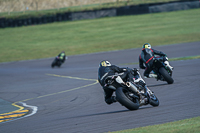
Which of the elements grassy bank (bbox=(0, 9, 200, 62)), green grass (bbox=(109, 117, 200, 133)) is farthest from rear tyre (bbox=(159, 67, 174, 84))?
grassy bank (bbox=(0, 9, 200, 62))

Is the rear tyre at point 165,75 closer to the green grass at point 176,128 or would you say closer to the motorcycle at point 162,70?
the motorcycle at point 162,70

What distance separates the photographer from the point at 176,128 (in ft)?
20.9

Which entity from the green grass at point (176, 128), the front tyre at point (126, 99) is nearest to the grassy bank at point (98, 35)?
the front tyre at point (126, 99)

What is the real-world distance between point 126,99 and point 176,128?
2372mm

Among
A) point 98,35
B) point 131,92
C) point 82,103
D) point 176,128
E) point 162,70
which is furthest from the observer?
point 98,35

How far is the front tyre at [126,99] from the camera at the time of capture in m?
8.57

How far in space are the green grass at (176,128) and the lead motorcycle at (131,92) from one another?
1767mm

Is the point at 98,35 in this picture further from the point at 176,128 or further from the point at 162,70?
the point at 176,128

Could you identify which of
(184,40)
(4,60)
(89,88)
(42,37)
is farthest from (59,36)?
(89,88)

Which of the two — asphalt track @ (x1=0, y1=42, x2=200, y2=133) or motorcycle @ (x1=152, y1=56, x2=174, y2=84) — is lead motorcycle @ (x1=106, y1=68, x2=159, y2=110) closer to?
asphalt track @ (x1=0, y1=42, x2=200, y2=133)

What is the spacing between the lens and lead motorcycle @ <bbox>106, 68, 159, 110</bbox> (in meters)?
8.62

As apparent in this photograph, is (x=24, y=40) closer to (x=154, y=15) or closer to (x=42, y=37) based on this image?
(x=42, y=37)

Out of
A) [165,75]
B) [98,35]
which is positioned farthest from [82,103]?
[98,35]

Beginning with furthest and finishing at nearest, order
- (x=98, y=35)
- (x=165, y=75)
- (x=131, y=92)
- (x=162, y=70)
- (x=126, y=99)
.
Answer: (x=98, y=35) < (x=162, y=70) < (x=165, y=75) < (x=131, y=92) < (x=126, y=99)
